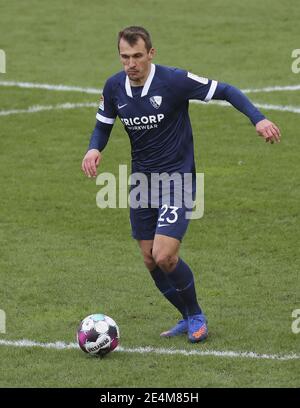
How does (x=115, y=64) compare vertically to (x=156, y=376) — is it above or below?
above

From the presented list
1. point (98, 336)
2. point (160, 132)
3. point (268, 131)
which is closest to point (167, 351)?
point (98, 336)

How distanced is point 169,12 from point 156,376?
17.7 metres

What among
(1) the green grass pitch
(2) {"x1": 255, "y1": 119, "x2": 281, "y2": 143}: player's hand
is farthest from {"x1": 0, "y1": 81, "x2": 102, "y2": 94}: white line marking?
(2) {"x1": 255, "y1": 119, "x2": 281, "y2": 143}: player's hand

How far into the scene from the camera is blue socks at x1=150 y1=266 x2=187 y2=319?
420 inches

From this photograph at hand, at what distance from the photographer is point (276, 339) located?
33.7 feet

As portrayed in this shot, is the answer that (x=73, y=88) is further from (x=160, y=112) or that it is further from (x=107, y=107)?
(x=160, y=112)

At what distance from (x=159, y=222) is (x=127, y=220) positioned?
4398mm

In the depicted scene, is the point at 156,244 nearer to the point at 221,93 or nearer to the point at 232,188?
the point at 221,93

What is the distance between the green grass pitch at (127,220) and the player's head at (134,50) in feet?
7.80

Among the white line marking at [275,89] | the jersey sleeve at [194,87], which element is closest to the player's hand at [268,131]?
the jersey sleeve at [194,87]

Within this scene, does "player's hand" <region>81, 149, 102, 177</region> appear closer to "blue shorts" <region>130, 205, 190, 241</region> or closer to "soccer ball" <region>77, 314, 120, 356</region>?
"blue shorts" <region>130, 205, 190, 241</region>

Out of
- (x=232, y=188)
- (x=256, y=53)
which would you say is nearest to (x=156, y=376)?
(x=232, y=188)

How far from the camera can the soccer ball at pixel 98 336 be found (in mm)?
9836

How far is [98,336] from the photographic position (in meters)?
9.82
